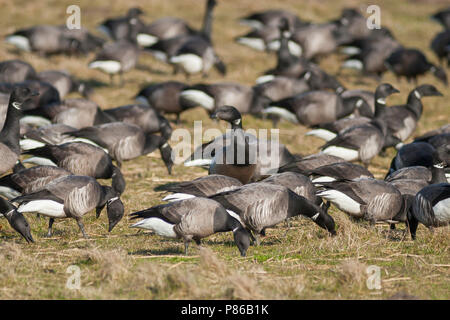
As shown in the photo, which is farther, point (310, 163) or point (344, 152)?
point (344, 152)

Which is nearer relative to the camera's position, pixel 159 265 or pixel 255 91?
pixel 159 265

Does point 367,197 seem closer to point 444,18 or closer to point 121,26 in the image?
point 121,26

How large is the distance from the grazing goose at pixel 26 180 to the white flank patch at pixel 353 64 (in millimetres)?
14688

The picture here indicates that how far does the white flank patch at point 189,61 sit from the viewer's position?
20297mm

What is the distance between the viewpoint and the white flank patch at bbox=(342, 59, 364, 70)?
22.6 m

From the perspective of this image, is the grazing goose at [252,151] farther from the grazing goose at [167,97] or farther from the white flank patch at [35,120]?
the grazing goose at [167,97]

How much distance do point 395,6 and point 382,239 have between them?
1207 inches

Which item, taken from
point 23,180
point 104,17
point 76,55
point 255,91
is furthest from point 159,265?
point 104,17

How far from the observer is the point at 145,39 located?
2445 centimetres

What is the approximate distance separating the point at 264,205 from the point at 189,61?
12.1 metres

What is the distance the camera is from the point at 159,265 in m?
7.71

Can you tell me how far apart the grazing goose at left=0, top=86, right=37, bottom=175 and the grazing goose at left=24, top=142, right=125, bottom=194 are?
473 mm

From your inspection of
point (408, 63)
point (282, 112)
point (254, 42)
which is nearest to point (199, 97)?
point (282, 112)

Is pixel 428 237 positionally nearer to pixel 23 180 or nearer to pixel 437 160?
pixel 437 160
